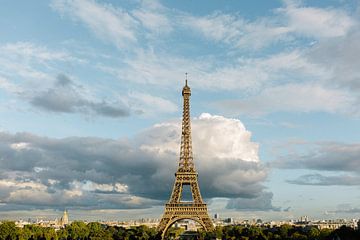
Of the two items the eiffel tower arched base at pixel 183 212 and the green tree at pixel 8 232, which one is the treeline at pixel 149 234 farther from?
the eiffel tower arched base at pixel 183 212

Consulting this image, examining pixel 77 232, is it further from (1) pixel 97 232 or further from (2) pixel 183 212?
(2) pixel 183 212

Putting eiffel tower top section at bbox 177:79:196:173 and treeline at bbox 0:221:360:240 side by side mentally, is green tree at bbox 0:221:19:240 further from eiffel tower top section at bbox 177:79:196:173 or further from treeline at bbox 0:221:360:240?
eiffel tower top section at bbox 177:79:196:173

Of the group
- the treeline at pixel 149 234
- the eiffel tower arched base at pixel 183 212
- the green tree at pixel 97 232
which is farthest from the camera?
the green tree at pixel 97 232

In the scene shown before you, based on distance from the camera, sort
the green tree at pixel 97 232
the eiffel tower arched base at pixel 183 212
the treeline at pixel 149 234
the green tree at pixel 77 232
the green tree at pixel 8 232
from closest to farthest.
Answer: the treeline at pixel 149 234 < the eiffel tower arched base at pixel 183 212 < the green tree at pixel 8 232 < the green tree at pixel 97 232 < the green tree at pixel 77 232

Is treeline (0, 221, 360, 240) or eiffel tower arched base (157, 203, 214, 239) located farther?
eiffel tower arched base (157, 203, 214, 239)

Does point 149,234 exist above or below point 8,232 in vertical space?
above

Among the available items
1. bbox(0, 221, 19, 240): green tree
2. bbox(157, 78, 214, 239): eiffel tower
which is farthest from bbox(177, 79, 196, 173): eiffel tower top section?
bbox(0, 221, 19, 240): green tree

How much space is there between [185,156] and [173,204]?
11.0m

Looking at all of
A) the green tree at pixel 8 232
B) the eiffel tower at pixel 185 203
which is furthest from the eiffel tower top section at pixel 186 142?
the green tree at pixel 8 232

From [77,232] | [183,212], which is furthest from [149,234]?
[183,212]

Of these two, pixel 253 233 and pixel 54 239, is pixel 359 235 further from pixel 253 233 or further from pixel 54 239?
pixel 54 239

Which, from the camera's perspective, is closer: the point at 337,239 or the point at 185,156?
the point at 337,239

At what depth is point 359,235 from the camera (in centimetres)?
9019

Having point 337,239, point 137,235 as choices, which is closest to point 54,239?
point 137,235
